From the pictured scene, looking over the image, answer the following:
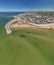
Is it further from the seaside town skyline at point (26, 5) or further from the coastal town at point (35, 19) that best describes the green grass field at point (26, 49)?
the seaside town skyline at point (26, 5)

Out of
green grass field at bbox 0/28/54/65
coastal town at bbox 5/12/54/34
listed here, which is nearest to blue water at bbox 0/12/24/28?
coastal town at bbox 5/12/54/34

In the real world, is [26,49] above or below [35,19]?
below

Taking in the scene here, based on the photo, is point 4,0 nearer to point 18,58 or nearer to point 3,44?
point 3,44

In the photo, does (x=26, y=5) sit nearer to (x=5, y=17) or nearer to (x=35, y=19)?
(x=35, y=19)

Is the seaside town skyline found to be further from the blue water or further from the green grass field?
the green grass field

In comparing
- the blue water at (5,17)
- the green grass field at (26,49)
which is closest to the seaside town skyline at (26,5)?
the blue water at (5,17)

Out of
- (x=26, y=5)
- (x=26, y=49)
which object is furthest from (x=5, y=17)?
(x=26, y=49)
